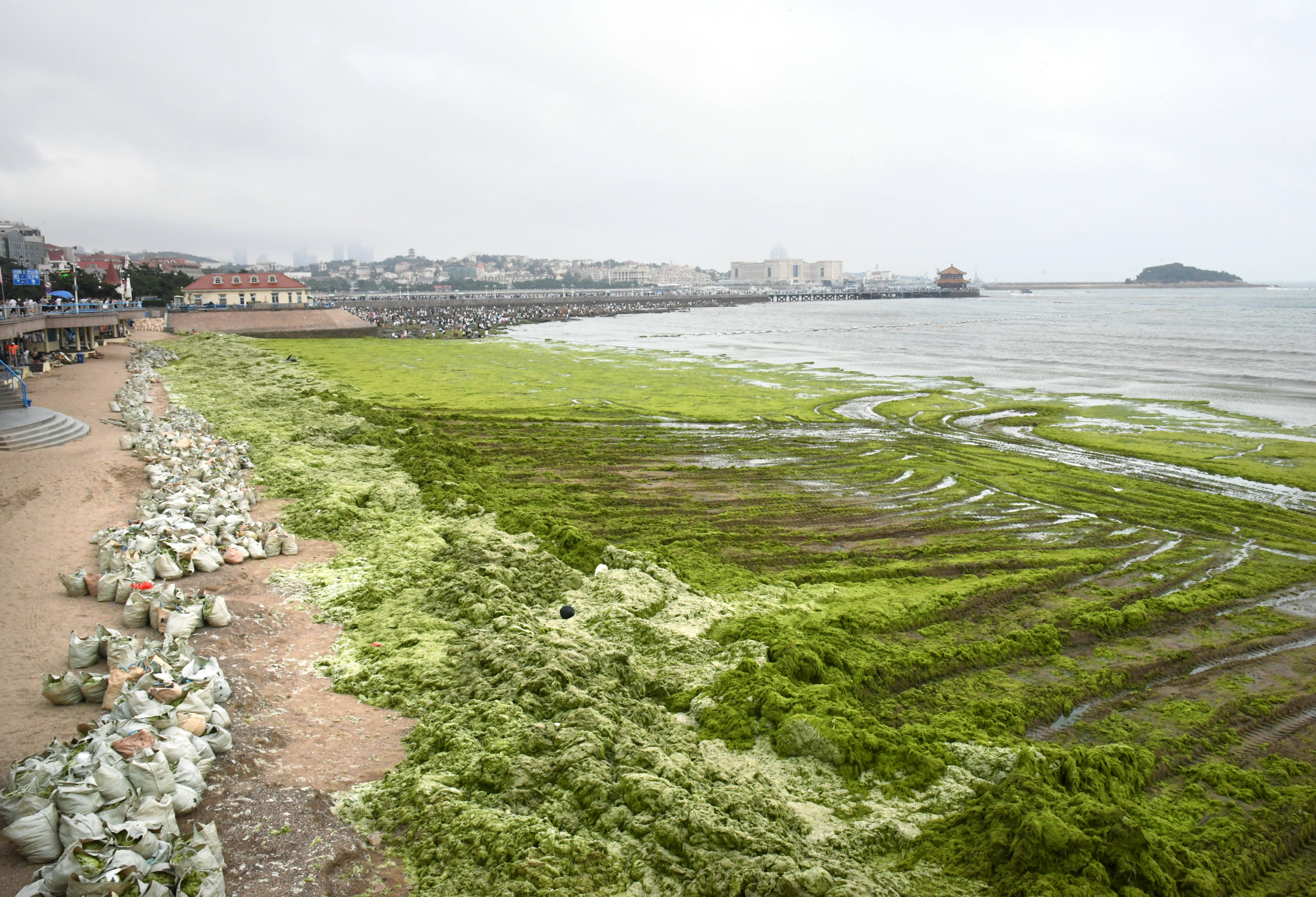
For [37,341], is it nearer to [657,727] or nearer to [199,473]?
[199,473]

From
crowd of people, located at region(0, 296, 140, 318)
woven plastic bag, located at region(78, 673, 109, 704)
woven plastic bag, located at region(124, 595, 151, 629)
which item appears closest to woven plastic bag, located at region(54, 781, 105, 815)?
woven plastic bag, located at region(78, 673, 109, 704)

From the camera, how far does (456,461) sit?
55.5 feet

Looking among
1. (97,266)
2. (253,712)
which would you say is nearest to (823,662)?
(253,712)

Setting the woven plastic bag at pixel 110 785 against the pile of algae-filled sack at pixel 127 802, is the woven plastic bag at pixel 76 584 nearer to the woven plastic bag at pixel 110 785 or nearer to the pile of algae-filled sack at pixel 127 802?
the pile of algae-filled sack at pixel 127 802

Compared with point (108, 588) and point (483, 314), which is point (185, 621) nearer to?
point (108, 588)

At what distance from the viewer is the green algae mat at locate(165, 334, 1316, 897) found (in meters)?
5.28

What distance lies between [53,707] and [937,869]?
24.1 feet

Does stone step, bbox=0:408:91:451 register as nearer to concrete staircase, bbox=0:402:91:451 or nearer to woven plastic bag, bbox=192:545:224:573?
concrete staircase, bbox=0:402:91:451

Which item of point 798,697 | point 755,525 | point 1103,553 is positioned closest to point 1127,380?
point 1103,553

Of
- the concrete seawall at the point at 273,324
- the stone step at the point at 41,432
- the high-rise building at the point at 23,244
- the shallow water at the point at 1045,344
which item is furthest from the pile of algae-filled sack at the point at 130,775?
the high-rise building at the point at 23,244

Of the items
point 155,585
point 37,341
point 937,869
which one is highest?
point 37,341

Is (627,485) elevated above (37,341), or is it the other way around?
(37,341)

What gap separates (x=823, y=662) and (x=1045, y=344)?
5773cm

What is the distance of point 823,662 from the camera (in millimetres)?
7945
